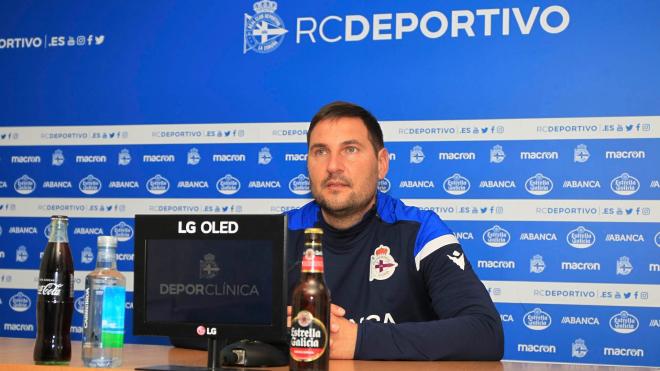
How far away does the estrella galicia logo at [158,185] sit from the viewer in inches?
137

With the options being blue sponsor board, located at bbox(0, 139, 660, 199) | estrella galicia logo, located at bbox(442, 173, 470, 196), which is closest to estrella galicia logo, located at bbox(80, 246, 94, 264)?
blue sponsor board, located at bbox(0, 139, 660, 199)

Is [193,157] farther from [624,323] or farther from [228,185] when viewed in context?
[624,323]

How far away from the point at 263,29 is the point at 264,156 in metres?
0.55

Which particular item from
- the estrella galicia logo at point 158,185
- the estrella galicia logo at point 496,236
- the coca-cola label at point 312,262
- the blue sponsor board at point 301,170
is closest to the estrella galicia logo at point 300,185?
the blue sponsor board at point 301,170

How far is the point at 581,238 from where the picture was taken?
3000 mm

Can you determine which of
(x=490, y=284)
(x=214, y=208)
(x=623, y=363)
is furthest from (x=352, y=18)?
(x=623, y=363)

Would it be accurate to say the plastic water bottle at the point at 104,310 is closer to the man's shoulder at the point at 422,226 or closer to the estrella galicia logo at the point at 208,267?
the estrella galicia logo at the point at 208,267

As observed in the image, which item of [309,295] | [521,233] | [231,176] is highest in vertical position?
[231,176]

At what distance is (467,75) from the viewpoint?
3.19 metres

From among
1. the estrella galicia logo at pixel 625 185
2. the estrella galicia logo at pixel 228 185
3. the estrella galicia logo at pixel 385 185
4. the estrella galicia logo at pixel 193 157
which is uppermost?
the estrella galicia logo at pixel 193 157

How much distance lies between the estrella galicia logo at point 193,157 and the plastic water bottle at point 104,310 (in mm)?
2007

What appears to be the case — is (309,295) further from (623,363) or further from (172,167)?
(172,167)

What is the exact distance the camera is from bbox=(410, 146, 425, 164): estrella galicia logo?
10.5 feet

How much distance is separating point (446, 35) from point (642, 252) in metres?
1.12
